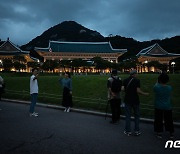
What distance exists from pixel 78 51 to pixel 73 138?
200ft

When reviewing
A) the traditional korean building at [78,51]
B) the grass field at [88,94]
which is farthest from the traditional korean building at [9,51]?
the grass field at [88,94]

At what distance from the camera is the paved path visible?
16.7 feet

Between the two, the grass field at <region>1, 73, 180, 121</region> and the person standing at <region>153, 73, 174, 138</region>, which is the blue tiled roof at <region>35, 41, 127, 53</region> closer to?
the grass field at <region>1, 73, 180, 121</region>

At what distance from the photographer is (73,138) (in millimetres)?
5969

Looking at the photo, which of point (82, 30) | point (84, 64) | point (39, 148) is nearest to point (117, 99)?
point (39, 148)

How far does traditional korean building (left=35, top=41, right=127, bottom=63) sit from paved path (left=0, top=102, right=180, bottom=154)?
5560 centimetres

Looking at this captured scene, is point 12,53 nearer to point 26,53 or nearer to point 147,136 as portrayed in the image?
point 26,53

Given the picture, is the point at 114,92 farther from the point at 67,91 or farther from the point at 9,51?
the point at 9,51

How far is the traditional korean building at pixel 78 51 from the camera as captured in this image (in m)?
63.8

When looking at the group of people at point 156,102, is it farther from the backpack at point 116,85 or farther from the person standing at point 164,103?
the backpack at point 116,85

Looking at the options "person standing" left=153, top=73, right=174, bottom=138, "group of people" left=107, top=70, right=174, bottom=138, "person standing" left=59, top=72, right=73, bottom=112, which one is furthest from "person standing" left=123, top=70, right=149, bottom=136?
"person standing" left=59, top=72, right=73, bottom=112

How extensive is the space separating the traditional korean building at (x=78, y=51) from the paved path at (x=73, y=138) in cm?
5560

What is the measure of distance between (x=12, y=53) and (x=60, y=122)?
5554 cm

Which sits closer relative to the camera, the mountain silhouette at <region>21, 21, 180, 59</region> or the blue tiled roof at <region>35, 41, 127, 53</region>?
the blue tiled roof at <region>35, 41, 127, 53</region>
